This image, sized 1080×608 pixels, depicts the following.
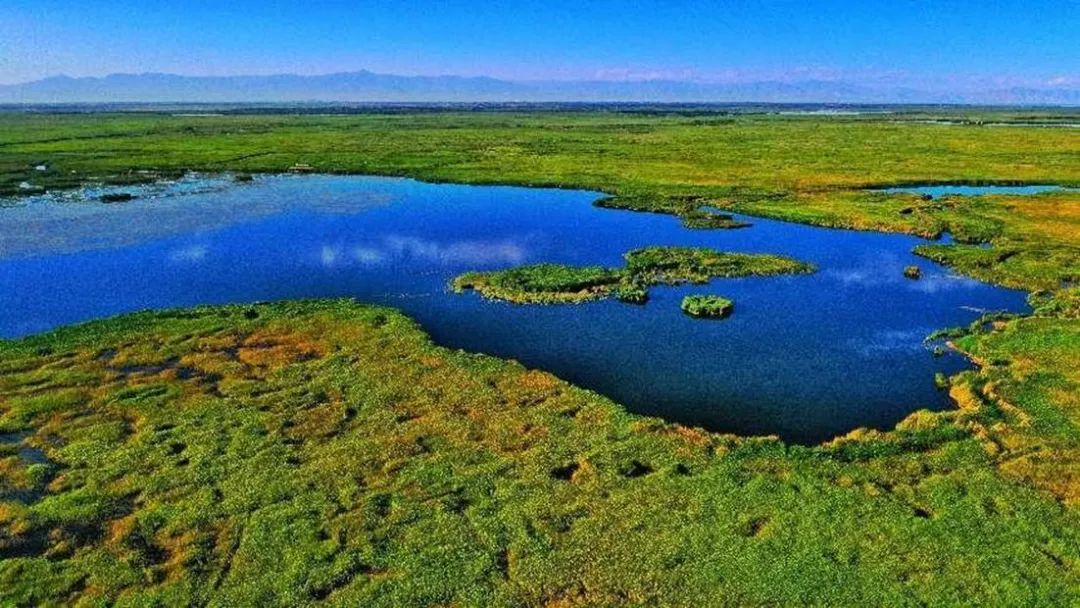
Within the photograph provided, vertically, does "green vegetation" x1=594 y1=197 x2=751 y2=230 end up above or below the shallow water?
below

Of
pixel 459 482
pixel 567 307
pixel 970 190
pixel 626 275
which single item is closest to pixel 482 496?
pixel 459 482

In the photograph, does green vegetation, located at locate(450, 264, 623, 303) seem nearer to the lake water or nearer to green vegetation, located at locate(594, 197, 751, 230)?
the lake water

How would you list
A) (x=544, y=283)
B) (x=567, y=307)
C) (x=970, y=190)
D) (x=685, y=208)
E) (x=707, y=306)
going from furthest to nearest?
(x=970, y=190), (x=685, y=208), (x=544, y=283), (x=567, y=307), (x=707, y=306)

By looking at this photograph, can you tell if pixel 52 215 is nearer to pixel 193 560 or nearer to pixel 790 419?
pixel 193 560

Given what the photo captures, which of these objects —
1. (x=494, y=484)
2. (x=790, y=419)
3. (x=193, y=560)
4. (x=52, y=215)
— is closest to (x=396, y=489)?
(x=494, y=484)

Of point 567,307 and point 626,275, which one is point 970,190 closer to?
point 626,275

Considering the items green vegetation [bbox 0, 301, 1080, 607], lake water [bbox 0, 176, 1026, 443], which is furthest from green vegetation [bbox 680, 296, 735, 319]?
green vegetation [bbox 0, 301, 1080, 607]

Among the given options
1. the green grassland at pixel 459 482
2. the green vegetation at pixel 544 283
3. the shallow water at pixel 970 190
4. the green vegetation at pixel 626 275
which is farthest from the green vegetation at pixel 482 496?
the shallow water at pixel 970 190
